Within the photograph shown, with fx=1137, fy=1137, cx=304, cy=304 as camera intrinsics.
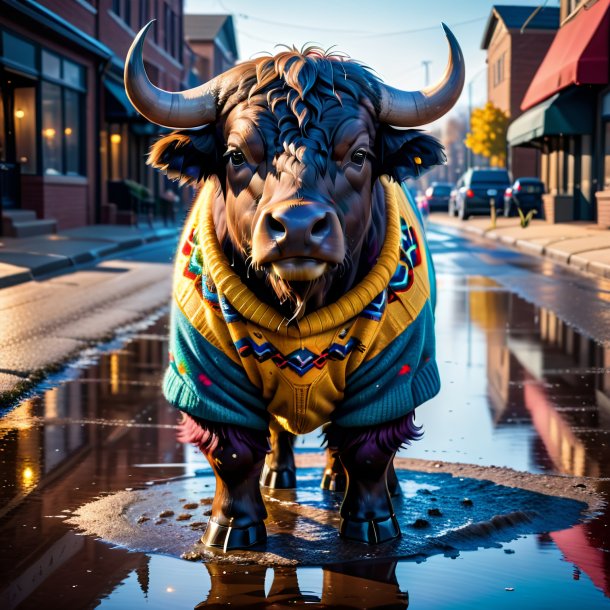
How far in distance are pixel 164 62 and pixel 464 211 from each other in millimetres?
13935

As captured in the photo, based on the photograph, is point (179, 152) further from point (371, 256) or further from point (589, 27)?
point (589, 27)

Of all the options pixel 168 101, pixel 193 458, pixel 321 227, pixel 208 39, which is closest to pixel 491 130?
pixel 208 39

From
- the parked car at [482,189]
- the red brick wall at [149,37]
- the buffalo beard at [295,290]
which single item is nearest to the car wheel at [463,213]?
the parked car at [482,189]

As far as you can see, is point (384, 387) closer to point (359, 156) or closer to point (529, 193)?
point (359, 156)

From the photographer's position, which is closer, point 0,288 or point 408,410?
point 408,410

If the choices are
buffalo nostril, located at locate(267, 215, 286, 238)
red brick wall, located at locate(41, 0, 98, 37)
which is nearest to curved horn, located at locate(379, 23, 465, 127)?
buffalo nostril, located at locate(267, 215, 286, 238)

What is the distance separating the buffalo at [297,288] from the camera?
4293 mm

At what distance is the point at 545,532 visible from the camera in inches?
189

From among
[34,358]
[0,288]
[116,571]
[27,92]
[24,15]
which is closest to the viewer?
[116,571]

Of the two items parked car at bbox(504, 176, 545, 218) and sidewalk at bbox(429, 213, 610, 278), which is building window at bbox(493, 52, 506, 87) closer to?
parked car at bbox(504, 176, 545, 218)

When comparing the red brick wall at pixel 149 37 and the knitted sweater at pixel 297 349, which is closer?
the knitted sweater at pixel 297 349

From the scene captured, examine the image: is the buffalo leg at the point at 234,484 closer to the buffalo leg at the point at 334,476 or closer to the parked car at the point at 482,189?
the buffalo leg at the point at 334,476

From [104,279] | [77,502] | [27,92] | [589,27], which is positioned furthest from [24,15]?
[77,502]

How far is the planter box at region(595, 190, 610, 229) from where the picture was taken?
2925 centimetres
